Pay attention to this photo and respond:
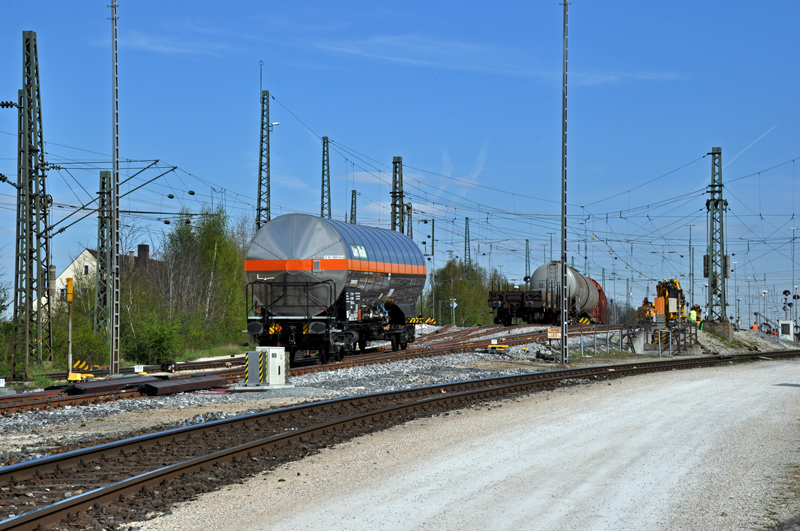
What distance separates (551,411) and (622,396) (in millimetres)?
3480

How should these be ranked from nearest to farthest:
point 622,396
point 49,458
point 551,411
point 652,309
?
point 49,458
point 551,411
point 622,396
point 652,309

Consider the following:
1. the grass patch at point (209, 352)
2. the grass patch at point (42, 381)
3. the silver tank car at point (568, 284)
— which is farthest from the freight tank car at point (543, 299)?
the grass patch at point (42, 381)

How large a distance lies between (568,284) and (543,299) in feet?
5.82

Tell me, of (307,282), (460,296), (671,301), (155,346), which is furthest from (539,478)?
(460,296)

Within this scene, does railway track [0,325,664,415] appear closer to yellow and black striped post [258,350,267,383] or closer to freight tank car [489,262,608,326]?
yellow and black striped post [258,350,267,383]

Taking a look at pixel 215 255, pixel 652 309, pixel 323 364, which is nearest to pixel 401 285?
pixel 323 364

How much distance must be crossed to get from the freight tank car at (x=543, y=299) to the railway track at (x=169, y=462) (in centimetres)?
3353

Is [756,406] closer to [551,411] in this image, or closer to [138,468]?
[551,411]

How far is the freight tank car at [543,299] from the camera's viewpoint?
49188 millimetres

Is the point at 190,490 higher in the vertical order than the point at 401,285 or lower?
lower

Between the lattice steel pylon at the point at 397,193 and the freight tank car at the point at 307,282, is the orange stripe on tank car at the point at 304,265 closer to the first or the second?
the freight tank car at the point at 307,282

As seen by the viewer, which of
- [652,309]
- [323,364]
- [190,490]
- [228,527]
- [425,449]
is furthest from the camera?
[652,309]

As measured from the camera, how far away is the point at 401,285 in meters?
29.2

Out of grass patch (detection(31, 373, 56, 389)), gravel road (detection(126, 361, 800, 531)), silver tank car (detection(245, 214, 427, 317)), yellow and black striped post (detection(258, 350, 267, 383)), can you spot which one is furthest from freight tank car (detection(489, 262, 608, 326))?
gravel road (detection(126, 361, 800, 531))
